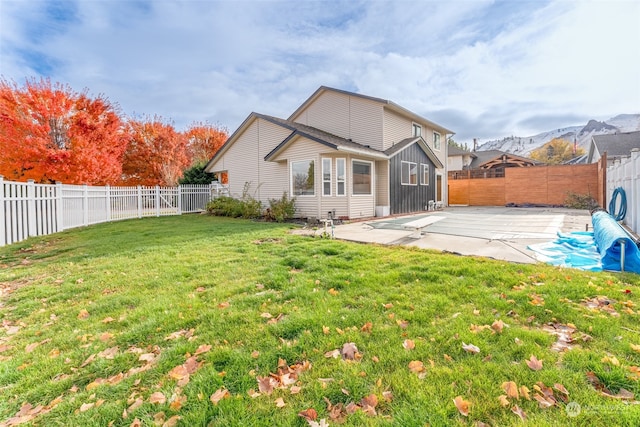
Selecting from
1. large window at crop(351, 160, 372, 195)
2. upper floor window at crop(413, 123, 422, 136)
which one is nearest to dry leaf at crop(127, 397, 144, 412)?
large window at crop(351, 160, 372, 195)

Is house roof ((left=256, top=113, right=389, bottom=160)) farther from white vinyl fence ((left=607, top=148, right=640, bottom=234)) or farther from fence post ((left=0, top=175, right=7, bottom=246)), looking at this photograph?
fence post ((left=0, top=175, right=7, bottom=246))

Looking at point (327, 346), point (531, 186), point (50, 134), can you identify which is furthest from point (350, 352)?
point (531, 186)

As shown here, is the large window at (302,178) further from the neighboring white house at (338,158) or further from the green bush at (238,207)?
the green bush at (238,207)

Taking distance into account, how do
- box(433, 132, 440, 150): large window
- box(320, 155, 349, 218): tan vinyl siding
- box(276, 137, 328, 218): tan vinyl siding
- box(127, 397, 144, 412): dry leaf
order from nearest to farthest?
box(127, 397, 144, 412): dry leaf < box(276, 137, 328, 218): tan vinyl siding < box(320, 155, 349, 218): tan vinyl siding < box(433, 132, 440, 150): large window

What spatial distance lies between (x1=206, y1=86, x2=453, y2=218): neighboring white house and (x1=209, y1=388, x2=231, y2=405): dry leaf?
391 inches

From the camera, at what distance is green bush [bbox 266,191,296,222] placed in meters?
12.2

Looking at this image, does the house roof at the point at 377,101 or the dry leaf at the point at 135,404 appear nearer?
the dry leaf at the point at 135,404

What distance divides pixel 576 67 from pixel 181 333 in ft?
46.7

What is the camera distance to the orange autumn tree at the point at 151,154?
23.3m

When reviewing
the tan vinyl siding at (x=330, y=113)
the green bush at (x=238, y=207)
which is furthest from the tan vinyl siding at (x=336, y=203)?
the tan vinyl siding at (x=330, y=113)

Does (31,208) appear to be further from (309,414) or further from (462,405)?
(462,405)

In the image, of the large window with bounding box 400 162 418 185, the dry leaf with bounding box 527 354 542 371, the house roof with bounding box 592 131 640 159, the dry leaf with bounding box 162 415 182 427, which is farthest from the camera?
the house roof with bounding box 592 131 640 159

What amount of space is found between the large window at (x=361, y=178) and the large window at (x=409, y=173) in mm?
2584

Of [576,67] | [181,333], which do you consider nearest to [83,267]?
[181,333]
